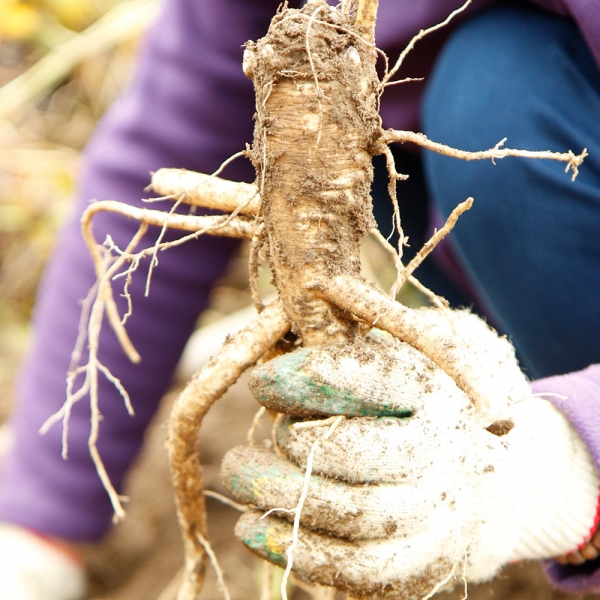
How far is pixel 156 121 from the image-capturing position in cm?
139

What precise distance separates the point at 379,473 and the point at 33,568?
122cm

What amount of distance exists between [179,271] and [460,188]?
70 cm

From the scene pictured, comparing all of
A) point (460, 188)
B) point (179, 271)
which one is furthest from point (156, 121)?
point (460, 188)

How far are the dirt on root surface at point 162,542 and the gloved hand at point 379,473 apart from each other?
96 cm

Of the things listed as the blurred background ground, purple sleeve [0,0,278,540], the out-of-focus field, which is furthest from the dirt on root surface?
the out-of-focus field

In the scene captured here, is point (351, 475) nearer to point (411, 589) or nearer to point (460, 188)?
point (411, 589)

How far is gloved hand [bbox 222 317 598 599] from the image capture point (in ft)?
2.35

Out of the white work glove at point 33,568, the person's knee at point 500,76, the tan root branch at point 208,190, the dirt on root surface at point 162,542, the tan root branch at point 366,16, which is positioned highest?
the tan root branch at point 366,16

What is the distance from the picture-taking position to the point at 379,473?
2.35 feet

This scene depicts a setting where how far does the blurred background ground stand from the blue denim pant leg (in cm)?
109

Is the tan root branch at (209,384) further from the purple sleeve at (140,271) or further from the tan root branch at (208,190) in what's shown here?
the purple sleeve at (140,271)

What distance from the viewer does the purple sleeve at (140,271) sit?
4.40 ft

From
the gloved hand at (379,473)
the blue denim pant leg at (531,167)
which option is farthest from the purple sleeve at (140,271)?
the gloved hand at (379,473)

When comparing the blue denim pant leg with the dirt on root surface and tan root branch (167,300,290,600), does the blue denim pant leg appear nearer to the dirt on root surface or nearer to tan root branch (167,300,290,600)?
tan root branch (167,300,290,600)
